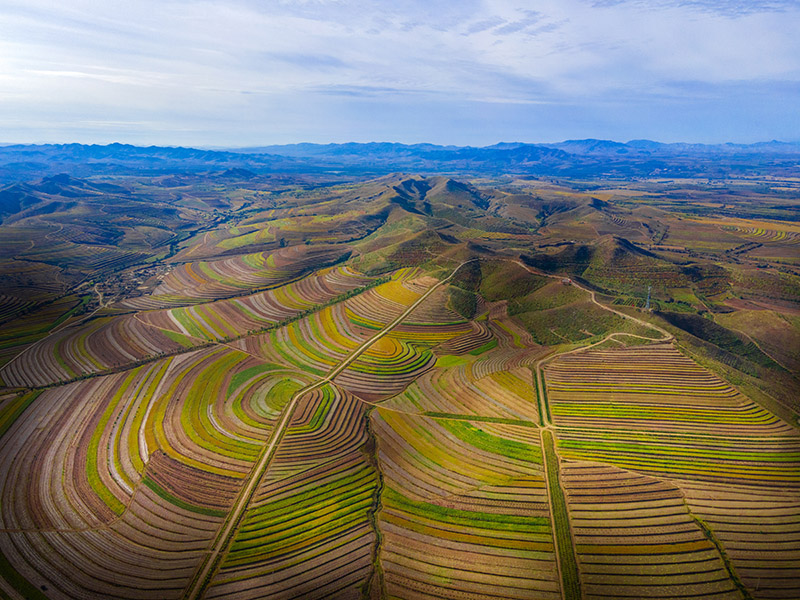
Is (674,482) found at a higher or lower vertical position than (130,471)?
higher

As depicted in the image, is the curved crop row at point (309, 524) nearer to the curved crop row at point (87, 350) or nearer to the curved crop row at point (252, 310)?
the curved crop row at point (252, 310)

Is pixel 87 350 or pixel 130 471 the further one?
pixel 87 350

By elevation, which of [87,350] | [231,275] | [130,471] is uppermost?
[231,275]

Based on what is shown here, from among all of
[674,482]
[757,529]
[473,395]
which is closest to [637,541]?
[674,482]

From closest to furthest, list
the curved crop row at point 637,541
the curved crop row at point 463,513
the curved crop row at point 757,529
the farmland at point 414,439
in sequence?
1. the curved crop row at point 757,529
2. the curved crop row at point 637,541
3. the curved crop row at point 463,513
4. the farmland at point 414,439

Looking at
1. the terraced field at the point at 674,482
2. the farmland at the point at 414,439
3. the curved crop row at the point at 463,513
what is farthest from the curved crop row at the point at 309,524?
the terraced field at the point at 674,482

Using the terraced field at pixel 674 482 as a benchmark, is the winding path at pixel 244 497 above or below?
below

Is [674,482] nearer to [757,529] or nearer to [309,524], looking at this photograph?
[757,529]

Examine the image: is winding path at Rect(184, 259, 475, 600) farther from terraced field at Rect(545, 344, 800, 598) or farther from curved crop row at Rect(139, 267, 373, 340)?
terraced field at Rect(545, 344, 800, 598)
